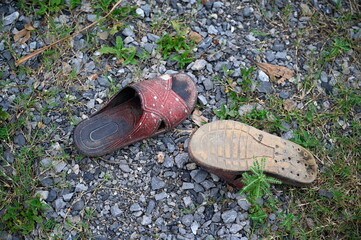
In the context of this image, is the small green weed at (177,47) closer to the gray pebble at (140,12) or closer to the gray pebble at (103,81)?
the gray pebble at (140,12)

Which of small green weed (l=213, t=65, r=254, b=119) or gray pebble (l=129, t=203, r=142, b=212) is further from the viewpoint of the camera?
small green weed (l=213, t=65, r=254, b=119)

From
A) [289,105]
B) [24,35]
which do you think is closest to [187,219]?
[289,105]

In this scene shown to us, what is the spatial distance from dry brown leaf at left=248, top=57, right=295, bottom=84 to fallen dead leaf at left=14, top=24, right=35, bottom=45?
1.86 m

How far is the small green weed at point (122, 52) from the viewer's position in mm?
3168

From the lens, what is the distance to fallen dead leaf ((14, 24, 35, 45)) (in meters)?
3.26

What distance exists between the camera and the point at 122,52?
3.19 metres

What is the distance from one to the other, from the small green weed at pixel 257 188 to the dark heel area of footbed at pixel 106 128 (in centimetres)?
95

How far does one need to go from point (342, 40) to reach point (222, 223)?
72.6 inches

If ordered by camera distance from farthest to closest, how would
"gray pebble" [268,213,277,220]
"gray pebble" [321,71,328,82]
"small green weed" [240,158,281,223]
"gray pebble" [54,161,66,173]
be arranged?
1. "gray pebble" [321,71,328,82]
2. "gray pebble" [54,161,66,173]
3. "gray pebble" [268,213,277,220]
4. "small green weed" [240,158,281,223]

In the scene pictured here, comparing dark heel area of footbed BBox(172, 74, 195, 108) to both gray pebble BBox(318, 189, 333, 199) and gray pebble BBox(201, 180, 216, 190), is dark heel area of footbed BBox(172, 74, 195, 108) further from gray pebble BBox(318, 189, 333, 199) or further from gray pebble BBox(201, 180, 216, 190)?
gray pebble BBox(318, 189, 333, 199)

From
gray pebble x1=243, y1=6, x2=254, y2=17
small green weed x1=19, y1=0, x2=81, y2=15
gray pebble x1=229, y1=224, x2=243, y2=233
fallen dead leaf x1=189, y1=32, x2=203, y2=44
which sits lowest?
gray pebble x1=229, y1=224, x2=243, y2=233

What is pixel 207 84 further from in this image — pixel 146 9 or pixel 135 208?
pixel 135 208

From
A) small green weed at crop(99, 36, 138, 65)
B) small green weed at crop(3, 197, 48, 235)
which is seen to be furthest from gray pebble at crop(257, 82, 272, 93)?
small green weed at crop(3, 197, 48, 235)

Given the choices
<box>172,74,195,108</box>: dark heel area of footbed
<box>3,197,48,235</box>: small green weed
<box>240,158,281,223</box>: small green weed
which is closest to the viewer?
<box>240,158,281,223</box>: small green weed
